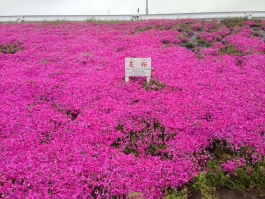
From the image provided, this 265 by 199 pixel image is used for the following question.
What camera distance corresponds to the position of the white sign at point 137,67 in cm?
1040

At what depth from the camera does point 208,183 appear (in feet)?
21.1

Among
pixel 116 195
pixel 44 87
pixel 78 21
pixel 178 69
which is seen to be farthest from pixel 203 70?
pixel 78 21

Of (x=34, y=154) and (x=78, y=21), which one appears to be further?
(x=78, y=21)

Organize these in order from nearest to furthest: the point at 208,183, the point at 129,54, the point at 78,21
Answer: the point at 208,183 → the point at 129,54 → the point at 78,21

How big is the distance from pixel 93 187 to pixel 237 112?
5213mm

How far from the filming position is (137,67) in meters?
10.5

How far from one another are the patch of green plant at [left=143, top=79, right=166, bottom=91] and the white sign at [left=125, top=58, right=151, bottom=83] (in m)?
0.37

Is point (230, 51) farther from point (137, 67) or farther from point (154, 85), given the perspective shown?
point (137, 67)

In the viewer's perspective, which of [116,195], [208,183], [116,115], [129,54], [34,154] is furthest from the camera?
[129,54]

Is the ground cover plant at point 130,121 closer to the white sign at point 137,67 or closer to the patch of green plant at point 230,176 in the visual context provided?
the patch of green plant at point 230,176

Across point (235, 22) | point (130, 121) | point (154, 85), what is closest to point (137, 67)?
point (154, 85)

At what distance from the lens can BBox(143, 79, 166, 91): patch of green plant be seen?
34.6 ft

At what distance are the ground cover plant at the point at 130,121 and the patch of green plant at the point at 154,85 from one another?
0.04 meters

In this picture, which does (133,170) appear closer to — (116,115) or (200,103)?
(116,115)
